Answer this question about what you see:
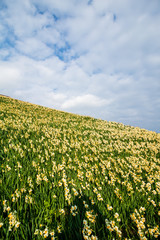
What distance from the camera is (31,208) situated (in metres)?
2.76

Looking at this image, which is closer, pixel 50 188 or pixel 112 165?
pixel 50 188

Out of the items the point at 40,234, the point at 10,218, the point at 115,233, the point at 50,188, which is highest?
the point at 50,188

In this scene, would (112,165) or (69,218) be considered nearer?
(69,218)

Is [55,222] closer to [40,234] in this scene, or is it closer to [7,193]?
[40,234]

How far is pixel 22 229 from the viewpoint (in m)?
2.36

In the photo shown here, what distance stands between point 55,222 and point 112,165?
400 cm

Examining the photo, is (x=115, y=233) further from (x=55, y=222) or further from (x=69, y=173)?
(x=69, y=173)

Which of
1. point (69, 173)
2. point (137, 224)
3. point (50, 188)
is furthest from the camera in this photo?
point (69, 173)

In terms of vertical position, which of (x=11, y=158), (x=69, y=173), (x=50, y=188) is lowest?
(x=50, y=188)

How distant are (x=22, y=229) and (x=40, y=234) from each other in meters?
0.39

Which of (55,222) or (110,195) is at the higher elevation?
(110,195)

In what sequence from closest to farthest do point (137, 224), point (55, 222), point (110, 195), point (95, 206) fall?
1. point (55, 222)
2. point (137, 224)
3. point (95, 206)
4. point (110, 195)

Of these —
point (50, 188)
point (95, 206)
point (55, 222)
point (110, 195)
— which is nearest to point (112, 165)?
point (110, 195)

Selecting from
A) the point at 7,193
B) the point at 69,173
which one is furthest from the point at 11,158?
the point at 69,173
